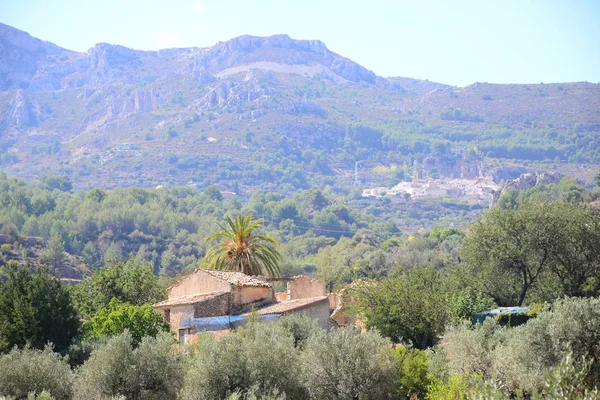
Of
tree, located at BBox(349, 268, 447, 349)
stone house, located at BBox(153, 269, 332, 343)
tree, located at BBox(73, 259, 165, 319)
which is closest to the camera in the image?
stone house, located at BBox(153, 269, 332, 343)

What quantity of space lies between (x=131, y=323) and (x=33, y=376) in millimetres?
7557

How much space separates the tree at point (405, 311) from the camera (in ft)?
124

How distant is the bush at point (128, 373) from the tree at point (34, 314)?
610cm

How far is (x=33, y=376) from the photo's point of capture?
2662 cm

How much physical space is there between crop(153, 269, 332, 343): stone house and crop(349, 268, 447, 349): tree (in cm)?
239

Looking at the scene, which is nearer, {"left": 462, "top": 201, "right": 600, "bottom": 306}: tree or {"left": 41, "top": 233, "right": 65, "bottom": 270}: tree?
{"left": 462, "top": 201, "right": 600, "bottom": 306}: tree

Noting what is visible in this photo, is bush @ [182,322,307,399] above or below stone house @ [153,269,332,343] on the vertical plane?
above

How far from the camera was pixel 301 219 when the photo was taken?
175m

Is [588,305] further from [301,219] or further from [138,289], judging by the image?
[301,219]

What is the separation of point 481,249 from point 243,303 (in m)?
15.9

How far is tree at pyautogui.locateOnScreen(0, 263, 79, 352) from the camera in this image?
109ft

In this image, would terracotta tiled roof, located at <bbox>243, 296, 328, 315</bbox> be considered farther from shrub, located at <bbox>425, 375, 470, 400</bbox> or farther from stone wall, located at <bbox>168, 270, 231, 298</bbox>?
shrub, located at <bbox>425, 375, 470, 400</bbox>

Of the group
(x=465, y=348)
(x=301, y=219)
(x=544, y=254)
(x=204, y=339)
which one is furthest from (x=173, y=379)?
(x=301, y=219)

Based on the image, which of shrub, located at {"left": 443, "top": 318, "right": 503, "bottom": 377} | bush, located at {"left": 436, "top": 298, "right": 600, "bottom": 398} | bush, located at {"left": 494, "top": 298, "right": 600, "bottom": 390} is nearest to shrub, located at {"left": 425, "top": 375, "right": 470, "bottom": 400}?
bush, located at {"left": 436, "top": 298, "right": 600, "bottom": 398}
